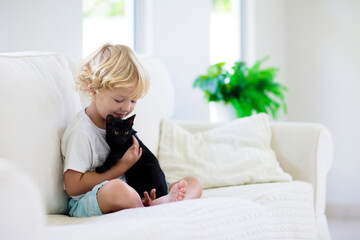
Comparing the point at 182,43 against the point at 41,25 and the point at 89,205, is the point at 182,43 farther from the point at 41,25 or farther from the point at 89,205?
the point at 89,205

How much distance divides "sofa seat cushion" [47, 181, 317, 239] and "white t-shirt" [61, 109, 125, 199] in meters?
0.18

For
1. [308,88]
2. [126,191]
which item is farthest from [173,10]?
[126,191]

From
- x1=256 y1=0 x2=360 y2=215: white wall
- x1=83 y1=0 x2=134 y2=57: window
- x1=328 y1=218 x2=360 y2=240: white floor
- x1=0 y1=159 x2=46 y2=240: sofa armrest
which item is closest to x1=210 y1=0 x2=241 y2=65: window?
x1=256 y1=0 x2=360 y2=215: white wall

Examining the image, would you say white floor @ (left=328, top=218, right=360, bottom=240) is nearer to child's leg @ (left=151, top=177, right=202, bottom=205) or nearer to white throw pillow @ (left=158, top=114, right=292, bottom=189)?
white throw pillow @ (left=158, top=114, right=292, bottom=189)

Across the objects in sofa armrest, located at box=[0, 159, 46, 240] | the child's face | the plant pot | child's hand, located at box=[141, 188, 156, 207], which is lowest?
child's hand, located at box=[141, 188, 156, 207]

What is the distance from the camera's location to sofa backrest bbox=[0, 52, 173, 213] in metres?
1.51

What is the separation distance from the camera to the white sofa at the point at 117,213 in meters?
0.84

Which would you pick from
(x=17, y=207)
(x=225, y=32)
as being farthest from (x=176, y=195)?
(x=225, y=32)

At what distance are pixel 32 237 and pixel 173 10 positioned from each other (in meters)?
2.82

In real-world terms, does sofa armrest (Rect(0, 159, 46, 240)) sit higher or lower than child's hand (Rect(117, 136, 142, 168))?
higher

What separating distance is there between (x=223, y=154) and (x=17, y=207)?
5.37ft

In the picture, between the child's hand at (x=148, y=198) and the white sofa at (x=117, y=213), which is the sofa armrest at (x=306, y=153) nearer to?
the white sofa at (x=117, y=213)

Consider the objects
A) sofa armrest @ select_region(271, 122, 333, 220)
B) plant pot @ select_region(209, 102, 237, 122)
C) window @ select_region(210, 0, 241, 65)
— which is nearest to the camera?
sofa armrest @ select_region(271, 122, 333, 220)

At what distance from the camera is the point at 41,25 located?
7.71 ft
